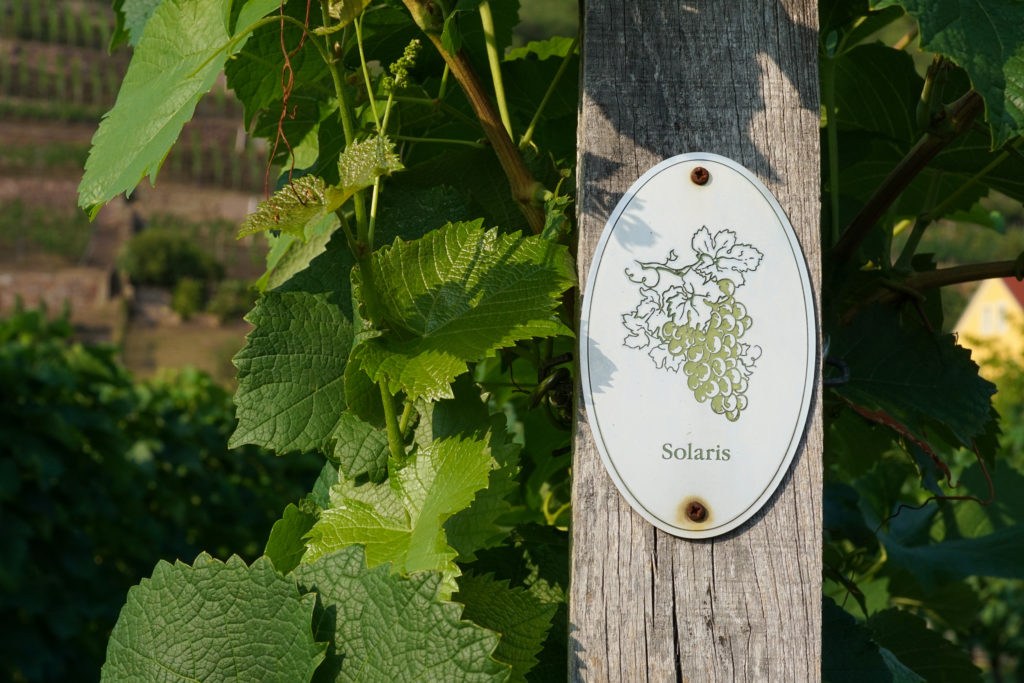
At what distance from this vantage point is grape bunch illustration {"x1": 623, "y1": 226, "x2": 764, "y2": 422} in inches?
31.0

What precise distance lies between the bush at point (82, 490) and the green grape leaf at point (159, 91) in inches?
115

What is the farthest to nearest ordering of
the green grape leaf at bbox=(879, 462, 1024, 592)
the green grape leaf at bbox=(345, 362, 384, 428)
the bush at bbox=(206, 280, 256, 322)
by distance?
the bush at bbox=(206, 280, 256, 322) → the green grape leaf at bbox=(879, 462, 1024, 592) → the green grape leaf at bbox=(345, 362, 384, 428)

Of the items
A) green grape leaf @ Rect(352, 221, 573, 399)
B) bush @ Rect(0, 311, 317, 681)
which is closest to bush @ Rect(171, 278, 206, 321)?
bush @ Rect(0, 311, 317, 681)

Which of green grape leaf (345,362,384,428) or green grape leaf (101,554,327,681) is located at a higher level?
green grape leaf (345,362,384,428)

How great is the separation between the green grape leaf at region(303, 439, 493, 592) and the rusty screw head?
0.54 feet

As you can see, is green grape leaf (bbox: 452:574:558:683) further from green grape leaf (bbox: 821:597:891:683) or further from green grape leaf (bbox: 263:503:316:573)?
green grape leaf (bbox: 821:597:891:683)

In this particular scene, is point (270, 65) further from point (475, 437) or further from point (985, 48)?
point (985, 48)

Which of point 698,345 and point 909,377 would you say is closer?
point 698,345

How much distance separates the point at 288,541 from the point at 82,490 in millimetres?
3250

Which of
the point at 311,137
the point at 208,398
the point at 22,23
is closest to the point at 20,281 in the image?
the point at 22,23

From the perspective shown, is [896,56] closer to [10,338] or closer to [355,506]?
[355,506]

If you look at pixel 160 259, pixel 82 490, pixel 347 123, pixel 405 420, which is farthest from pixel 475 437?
pixel 160 259

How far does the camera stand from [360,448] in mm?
867

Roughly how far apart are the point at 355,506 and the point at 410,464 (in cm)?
7
